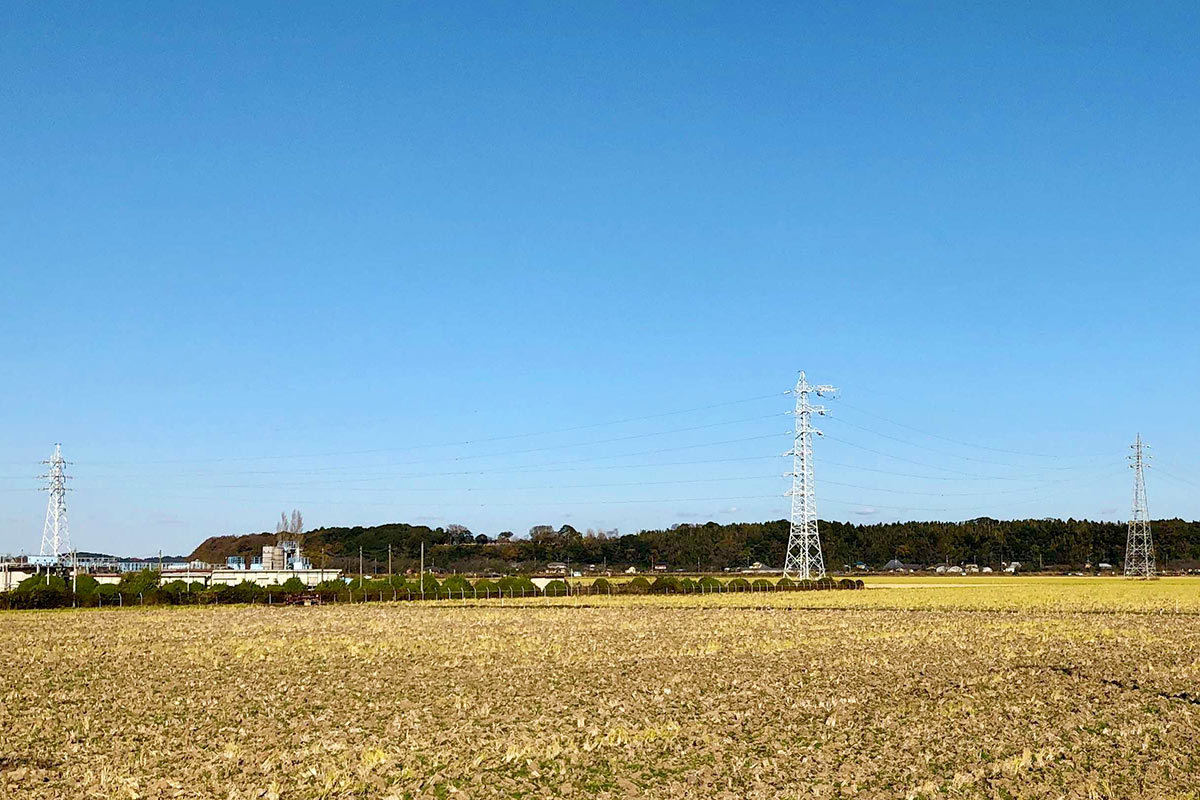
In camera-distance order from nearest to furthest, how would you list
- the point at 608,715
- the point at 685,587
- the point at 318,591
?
the point at 608,715
the point at 318,591
the point at 685,587

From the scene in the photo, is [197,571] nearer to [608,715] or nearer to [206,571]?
[206,571]

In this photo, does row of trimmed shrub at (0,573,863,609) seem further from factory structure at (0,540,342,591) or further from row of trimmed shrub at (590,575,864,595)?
factory structure at (0,540,342,591)

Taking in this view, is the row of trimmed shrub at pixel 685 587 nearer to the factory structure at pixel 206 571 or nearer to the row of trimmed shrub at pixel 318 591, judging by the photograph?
the row of trimmed shrub at pixel 318 591

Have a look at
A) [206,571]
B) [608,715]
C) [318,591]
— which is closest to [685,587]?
[318,591]

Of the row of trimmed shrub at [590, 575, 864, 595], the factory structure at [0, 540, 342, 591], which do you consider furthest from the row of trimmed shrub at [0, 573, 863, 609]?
the factory structure at [0, 540, 342, 591]

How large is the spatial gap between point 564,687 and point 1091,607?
4552 cm

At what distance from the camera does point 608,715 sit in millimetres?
20234

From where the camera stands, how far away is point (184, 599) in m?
73.5

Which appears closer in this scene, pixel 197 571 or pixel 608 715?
pixel 608 715

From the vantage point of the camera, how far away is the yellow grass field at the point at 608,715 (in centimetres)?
1492

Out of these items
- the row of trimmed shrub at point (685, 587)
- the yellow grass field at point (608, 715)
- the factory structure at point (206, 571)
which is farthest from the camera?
the factory structure at point (206, 571)

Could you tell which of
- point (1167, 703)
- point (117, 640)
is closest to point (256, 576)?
point (117, 640)

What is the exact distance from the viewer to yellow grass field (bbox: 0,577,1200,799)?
49.0 feet

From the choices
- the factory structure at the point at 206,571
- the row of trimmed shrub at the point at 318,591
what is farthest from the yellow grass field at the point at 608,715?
the factory structure at the point at 206,571
